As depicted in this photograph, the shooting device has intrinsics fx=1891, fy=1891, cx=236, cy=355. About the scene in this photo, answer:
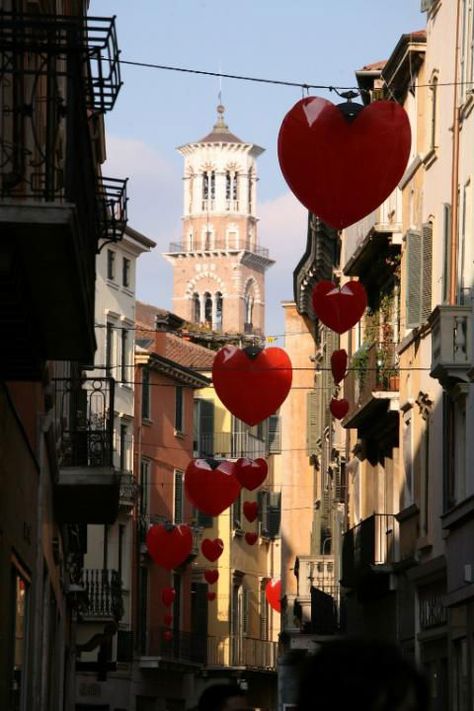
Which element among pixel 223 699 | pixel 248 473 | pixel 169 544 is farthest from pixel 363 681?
pixel 169 544

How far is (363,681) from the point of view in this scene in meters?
3.73

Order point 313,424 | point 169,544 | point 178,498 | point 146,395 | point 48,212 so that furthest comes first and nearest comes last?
point 178,498 → point 146,395 → point 313,424 → point 169,544 → point 48,212

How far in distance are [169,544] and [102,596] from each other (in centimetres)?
2473

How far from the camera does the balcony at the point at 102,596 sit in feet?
186

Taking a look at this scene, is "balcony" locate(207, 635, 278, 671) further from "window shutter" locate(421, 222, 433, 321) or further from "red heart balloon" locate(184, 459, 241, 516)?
"red heart balloon" locate(184, 459, 241, 516)

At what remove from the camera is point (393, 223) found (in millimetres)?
34000

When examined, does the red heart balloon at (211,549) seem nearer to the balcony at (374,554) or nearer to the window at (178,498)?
the balcony at (374,554)

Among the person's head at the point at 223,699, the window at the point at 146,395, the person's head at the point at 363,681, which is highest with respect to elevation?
the window at the point at 146,395

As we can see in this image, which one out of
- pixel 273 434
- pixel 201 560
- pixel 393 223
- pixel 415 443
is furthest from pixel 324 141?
pixel 273 434

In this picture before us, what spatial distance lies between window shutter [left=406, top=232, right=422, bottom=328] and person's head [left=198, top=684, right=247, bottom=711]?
22110 millimetres

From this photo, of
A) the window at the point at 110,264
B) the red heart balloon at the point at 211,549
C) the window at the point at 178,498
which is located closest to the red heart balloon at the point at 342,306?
the red heart balloon at the point at 211,549

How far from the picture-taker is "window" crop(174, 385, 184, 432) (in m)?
74.8

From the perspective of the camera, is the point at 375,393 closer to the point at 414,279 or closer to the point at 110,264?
the point at 414,279

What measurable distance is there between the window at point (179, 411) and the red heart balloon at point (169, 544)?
3912 centimetres
